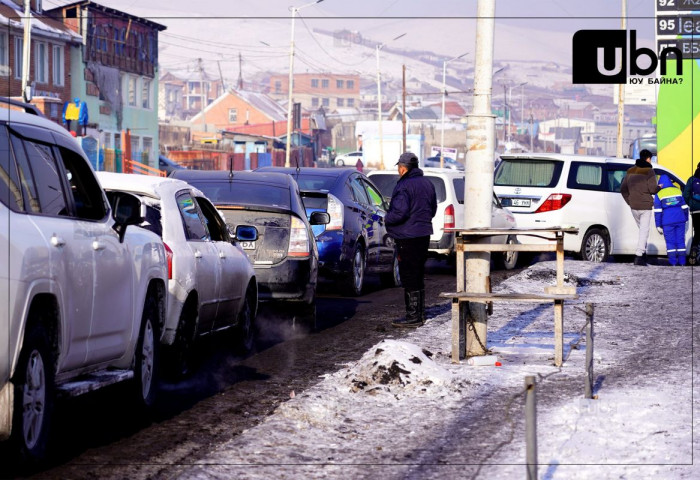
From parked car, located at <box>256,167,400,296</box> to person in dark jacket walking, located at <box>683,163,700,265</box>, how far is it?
7.06 metres

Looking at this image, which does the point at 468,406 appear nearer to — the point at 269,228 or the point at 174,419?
the point at 174,419

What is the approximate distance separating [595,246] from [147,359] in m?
15.3

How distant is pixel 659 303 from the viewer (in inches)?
613

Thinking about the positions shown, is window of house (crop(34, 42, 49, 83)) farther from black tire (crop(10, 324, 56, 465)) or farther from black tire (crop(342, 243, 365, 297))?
black tire (crop(10, 324, 56, 465))

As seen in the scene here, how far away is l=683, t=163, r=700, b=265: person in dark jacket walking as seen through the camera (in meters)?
23.1

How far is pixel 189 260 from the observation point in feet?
31.9

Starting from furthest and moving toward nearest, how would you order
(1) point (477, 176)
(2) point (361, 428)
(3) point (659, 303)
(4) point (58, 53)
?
1. (4) point (58, 53)
2. (3) point (659, 303)
3. (1) point (477, 176)
4. (2) point (361, 428)

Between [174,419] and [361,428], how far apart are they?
1.27 m

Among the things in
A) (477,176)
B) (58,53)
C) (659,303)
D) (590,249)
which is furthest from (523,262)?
(58,53)

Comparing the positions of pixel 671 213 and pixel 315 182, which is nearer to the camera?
pixel 315 182

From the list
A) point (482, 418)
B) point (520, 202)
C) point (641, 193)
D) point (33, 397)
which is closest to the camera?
point (33, 397)

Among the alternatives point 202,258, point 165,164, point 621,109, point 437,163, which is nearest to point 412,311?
point 202,258

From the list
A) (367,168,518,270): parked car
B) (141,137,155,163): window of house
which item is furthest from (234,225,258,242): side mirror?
(141,137,155,163): window of house

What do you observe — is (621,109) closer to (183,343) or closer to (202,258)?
(202,258)
